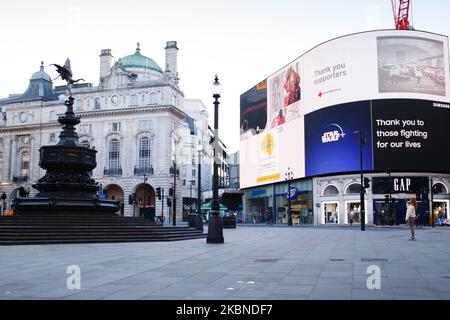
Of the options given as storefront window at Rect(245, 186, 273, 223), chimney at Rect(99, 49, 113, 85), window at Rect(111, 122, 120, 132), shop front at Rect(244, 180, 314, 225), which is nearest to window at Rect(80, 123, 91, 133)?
window at Rect(111, 122, 120, 132)

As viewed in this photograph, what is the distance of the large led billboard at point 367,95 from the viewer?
56844 millimetres

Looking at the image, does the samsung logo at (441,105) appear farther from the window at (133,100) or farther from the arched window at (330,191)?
the window at (133,100)

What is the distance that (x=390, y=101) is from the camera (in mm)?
56844

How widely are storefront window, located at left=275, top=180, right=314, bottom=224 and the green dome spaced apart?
32572mm

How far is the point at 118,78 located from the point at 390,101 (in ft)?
141

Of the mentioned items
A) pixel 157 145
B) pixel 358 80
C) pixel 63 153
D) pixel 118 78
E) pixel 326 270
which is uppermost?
pixel 118 78

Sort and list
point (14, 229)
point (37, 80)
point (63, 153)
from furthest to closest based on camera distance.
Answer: point (37, 80), point (63, 153), point (14, 229)

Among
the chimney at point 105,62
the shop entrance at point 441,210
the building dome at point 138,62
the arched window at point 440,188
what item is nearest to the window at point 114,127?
the chimney at point 105,62

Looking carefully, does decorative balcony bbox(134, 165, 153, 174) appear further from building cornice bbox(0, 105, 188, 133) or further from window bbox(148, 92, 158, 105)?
window bbox(148, 92, 158, 105)

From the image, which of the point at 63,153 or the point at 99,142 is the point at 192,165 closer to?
the point at 99,142

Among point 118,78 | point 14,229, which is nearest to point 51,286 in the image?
point 14,229

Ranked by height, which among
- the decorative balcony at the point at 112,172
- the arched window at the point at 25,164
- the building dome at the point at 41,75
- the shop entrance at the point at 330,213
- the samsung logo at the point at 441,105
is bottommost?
the shop entrance at the point at 330,213

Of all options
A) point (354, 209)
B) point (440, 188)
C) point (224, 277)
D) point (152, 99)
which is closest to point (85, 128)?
point (152, 99)

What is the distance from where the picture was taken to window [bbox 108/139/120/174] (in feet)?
248
